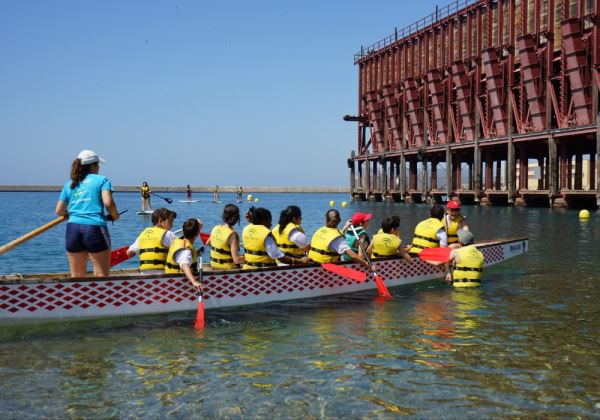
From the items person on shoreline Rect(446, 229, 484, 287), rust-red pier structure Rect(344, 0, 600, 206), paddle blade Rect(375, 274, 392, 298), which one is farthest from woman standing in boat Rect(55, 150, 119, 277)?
rust-red pier structure Rect(344, 0, 600, 206)

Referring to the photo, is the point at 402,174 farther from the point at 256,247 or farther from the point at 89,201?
the point at 89,201

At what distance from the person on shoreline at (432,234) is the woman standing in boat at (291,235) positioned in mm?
3143

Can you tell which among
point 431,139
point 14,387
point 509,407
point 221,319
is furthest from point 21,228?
point 431,139

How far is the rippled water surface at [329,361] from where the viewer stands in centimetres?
642

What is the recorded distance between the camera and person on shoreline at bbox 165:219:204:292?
10.0 meters

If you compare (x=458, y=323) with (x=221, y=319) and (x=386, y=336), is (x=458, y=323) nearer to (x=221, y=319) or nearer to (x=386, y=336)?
(x=386, y=336)

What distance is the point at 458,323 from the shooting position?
33.0 ft

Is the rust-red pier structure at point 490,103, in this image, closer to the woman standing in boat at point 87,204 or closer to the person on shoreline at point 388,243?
the person on shoreline at point 388,243

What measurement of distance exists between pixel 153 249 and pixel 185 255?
838mm

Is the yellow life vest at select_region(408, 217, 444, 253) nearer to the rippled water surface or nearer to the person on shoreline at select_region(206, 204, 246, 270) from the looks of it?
the rippled water surface

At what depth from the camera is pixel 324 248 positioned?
479 inches

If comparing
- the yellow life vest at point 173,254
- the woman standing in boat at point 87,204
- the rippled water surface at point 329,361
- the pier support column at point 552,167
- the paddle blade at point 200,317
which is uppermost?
the pier support column at point 552,167

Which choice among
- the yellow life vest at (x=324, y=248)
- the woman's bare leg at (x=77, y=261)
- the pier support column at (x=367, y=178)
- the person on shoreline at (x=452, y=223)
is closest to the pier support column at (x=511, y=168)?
the pier support column at (x=367, y=178)

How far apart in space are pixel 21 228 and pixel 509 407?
114 feet
